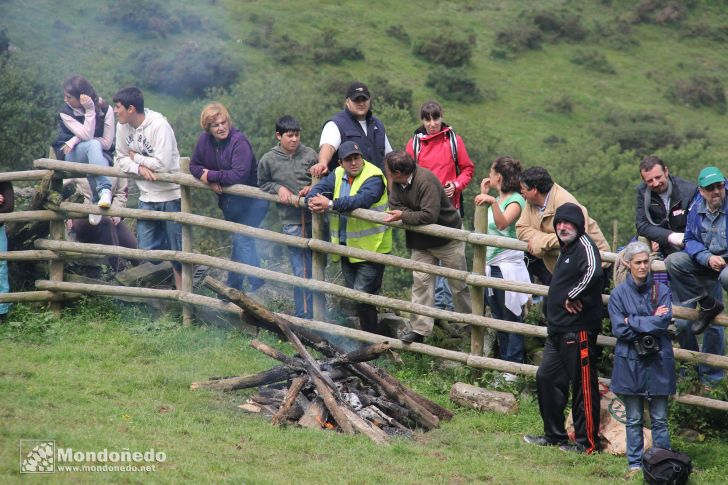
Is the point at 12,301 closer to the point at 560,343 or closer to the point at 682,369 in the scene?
the point at 560,343

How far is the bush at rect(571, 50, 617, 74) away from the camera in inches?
1714

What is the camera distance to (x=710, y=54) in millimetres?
47125

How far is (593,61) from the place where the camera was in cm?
4388

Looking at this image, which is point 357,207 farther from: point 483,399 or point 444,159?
point 483,399

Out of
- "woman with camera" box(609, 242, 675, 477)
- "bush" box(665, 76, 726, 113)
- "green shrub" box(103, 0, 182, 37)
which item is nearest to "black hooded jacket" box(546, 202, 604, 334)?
"woman with camera" box(609, 242, 675, 477)

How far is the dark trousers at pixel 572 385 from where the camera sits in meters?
8.38

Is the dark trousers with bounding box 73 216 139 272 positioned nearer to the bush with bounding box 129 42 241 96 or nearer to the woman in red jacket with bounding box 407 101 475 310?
the woman in red jacket with bounding box 407 101 475 310

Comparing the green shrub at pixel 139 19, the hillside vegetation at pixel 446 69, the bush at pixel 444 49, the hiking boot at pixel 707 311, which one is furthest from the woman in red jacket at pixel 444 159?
the green shrub at pixel 139 19

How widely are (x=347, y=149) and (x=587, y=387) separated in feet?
10.4

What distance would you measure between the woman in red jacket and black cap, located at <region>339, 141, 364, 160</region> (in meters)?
1.10

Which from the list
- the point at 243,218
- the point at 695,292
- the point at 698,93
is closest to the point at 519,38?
the point at 698,93

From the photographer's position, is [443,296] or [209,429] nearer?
[209,429]

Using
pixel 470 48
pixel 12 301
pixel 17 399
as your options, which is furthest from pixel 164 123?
pixel 470 48

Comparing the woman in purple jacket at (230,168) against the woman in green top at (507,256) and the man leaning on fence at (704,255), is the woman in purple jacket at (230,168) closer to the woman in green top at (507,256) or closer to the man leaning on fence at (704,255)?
the woman in green top at (507,256)
